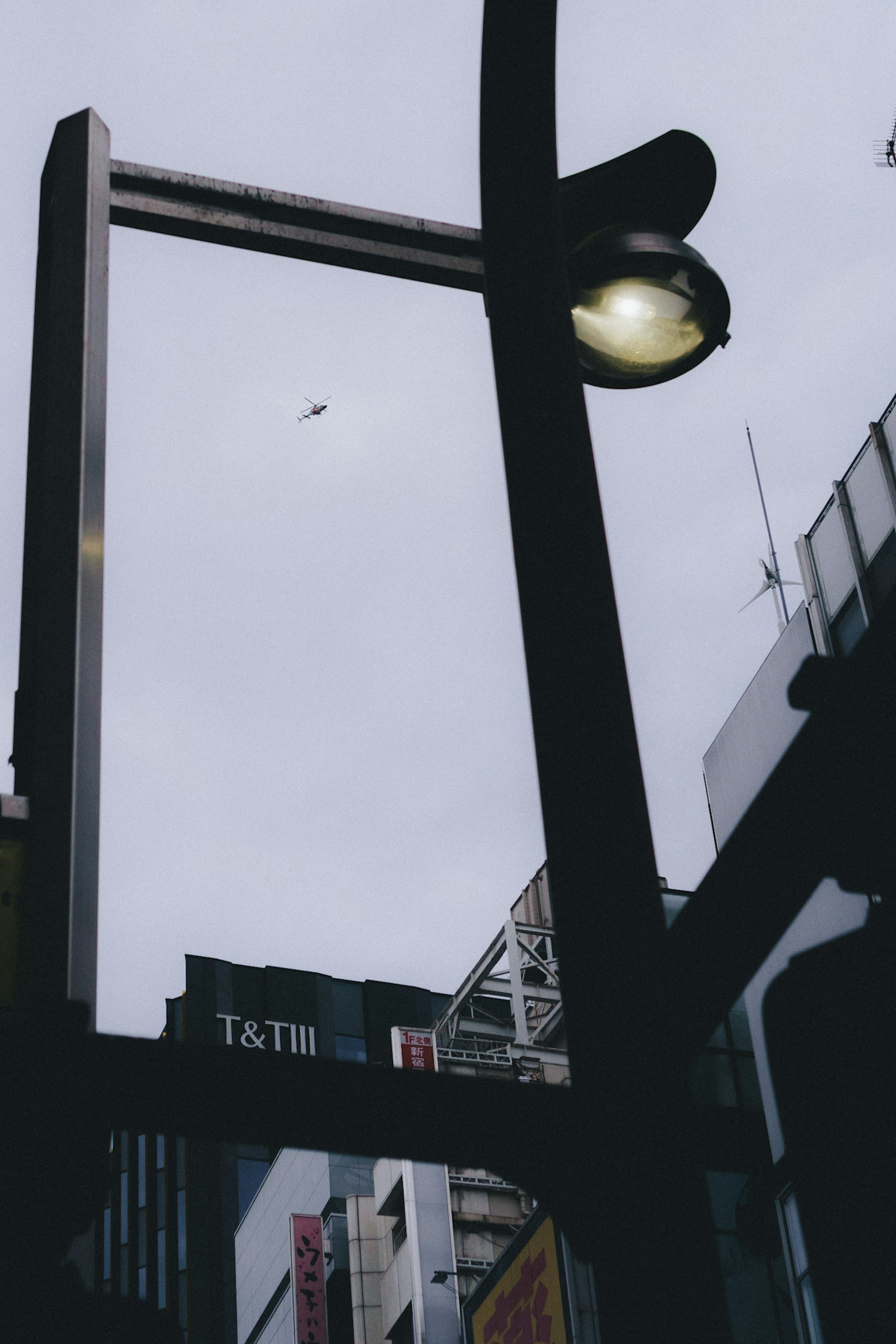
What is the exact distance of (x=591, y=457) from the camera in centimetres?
288

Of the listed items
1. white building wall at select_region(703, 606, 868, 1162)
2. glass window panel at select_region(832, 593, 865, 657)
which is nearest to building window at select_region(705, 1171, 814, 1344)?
white building wall at select_region(703, 606, 868, 1162)

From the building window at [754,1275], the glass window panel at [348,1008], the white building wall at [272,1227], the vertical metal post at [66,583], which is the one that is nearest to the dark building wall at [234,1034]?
the glass window panel at [348,1008]

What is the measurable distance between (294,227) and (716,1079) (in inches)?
1154

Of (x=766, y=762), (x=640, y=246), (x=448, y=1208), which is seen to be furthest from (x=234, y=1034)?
A: (x=640, y=246)

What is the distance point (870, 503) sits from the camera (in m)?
26.3

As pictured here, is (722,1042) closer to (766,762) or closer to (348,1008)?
(766,762)

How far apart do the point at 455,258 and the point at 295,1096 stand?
2678mm

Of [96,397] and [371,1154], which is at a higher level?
[96,397]

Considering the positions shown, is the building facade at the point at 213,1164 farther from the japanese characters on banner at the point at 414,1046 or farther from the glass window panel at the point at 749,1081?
the glass window panel at the point at 749,1081

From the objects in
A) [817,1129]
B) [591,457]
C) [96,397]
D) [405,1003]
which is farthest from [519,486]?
[405,1003]

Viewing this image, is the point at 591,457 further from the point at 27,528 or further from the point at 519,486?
the point at 27,528

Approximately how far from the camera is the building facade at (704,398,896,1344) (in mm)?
25438

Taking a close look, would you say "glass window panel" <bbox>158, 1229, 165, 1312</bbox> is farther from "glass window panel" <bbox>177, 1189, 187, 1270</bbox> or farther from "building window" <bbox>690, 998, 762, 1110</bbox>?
"building window" <bbox>690, 998, 762, 1110</bbox>

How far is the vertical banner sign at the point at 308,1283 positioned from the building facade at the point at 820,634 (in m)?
27.5
